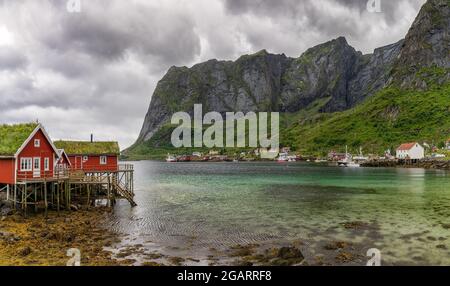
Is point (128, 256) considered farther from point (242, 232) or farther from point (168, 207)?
point (168, 207)

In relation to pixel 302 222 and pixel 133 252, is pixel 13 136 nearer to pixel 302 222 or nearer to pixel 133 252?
pixel 133 252

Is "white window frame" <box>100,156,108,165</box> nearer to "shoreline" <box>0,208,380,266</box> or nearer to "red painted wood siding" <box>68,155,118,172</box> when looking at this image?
"red painted wood siding" <box>68,155,118,172</box>

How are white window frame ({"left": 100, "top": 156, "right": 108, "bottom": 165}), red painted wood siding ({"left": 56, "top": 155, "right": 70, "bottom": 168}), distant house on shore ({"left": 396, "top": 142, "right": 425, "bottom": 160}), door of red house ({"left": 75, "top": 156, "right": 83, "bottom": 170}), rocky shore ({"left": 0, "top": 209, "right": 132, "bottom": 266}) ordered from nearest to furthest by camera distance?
rocky shore ({"left": 0, "top": 209, "right": 132, "bottom": 266}), red painted wood siding ({"left": 56, "top": 155, "right": 70, "bottom": 168}), door of red house ({"left": 75, "top": 156, "right": 83, "bottom": 170}), white window frame ({"left": 100, "top": 156, "right": 108, "bottom": 165}), distant house on shore ({"left": 396, "top": 142, "right": 425, "bottom": 160})

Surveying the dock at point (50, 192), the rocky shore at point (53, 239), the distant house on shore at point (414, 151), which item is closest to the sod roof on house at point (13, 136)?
the dock at point (50, 192)

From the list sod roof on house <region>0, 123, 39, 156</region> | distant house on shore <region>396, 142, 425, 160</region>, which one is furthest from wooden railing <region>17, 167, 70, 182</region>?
distant house on shore <region>396, 142, 425, 160</region>

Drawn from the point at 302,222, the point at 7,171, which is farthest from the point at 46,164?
the point at 302,222

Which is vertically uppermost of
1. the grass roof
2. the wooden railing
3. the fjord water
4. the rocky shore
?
the grass roof

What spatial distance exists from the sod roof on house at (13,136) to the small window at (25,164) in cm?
133

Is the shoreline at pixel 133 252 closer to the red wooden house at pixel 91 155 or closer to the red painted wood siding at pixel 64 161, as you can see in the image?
the red painted wood siding at pixel 64 161

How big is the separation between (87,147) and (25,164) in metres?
16.1

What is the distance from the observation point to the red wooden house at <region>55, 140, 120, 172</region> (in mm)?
54125

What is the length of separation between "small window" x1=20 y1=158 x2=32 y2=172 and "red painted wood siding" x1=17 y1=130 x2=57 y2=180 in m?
0.34

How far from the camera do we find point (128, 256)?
24.9 metres
